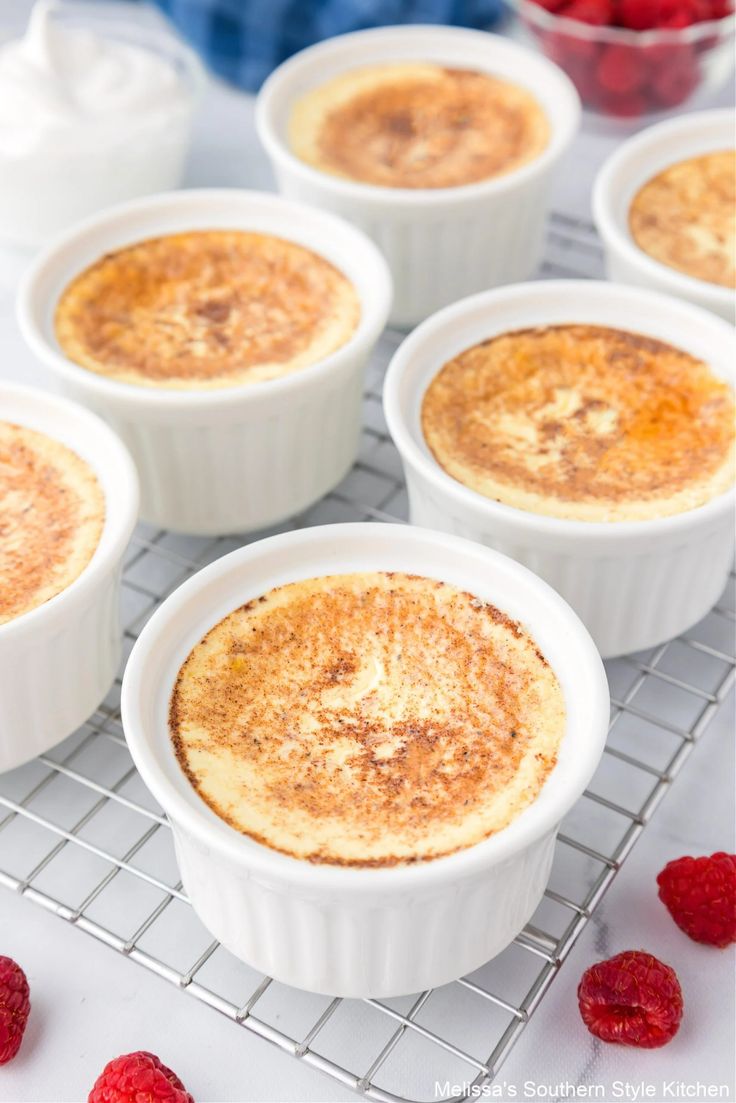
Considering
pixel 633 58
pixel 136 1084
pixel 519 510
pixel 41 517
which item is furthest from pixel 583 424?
pixel 633 58

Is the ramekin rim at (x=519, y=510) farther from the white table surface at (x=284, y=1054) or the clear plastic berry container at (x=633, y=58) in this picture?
the clear plastic berry container at (x=633, y=58)

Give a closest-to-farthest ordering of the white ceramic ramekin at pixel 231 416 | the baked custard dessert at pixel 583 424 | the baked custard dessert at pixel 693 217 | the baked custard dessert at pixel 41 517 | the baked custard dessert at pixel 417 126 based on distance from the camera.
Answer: the baked custard dessert at pixel 41 517, the baked custard dessert at pixel 583 424, the white ceramic ramekin at pixel 231 416, the baked custard dessert at pixel 693 217, the baked custard dessert at pixel 417 126

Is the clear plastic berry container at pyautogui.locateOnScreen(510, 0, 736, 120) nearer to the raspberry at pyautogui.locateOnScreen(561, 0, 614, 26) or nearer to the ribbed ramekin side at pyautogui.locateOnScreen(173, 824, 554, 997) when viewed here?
the raspberry at pyautogui.locateOnScreen(561, 0, 614, 26)

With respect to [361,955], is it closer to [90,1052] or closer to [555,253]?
[90,1052]

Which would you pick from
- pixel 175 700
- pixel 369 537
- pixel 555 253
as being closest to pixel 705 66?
pixel 555 253

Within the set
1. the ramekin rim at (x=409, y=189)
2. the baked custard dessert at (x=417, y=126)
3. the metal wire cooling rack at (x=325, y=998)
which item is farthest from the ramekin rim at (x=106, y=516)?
the baked custard dessert at (x=417, y=126)

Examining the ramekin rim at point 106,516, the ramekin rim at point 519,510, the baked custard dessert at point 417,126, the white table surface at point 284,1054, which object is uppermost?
the ramekin rim at point 519,510

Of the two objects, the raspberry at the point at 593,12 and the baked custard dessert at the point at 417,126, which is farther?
the raspberry at the point at 593,12
